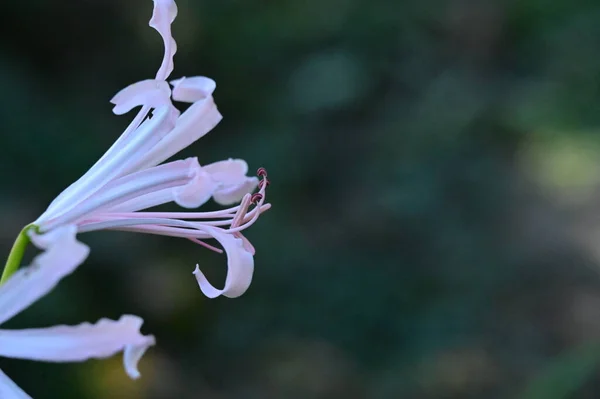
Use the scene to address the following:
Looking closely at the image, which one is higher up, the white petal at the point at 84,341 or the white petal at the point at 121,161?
the white petal at the point at 121,161

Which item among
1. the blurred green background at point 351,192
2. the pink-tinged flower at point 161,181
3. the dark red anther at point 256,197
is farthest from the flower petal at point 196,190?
the blurred green background at point 351,192

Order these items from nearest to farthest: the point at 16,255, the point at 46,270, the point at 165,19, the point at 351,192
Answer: the point at 46,270, the point at 16,255, the point at 165,19, the point at 351,192

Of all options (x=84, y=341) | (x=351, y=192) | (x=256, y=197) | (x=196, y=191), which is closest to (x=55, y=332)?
(x=84, y=341)

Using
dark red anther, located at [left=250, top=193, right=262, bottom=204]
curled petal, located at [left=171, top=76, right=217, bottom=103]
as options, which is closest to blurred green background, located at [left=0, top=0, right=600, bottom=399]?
dark red anther, located at [left=250, top=193, right=262, bottom=204]

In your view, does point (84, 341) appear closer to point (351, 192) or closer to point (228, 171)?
point (228, 171)

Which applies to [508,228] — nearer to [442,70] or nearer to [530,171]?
[530,171]

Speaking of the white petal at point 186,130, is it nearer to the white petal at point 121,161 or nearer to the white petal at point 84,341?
the white petal at point 121,161
